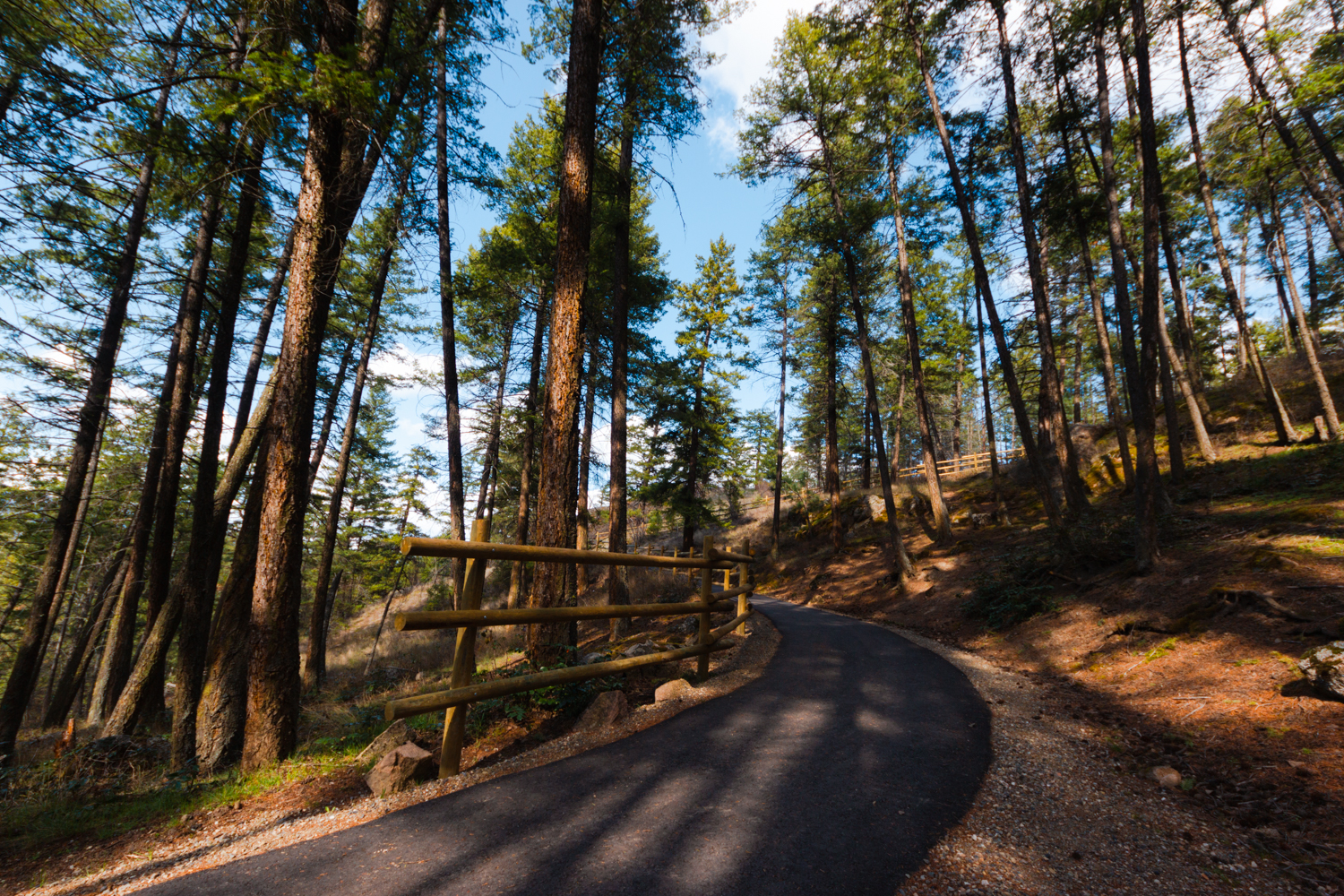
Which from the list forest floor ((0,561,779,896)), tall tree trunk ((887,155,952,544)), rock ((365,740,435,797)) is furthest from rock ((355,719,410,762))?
tall tree trunk ((887,155,952,544))

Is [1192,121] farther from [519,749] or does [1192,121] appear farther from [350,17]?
[519,749]

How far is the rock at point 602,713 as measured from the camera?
14.4 ft

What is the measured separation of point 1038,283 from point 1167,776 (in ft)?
39.4

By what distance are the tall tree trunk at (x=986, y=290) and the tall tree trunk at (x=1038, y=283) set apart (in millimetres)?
512

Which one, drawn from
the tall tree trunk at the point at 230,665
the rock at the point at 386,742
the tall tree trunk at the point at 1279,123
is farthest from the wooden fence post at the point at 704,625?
the tall tree trunk at the point at 1279,123

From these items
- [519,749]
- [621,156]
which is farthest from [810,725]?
[621,156]

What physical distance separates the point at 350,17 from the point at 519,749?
794 centimetres

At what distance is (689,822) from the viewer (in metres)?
2.69

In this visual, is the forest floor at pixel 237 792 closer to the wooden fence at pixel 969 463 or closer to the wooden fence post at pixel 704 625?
the wooden fence post at pixel 704 625

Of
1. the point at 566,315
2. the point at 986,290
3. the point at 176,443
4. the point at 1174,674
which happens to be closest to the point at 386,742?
the point at 566,315

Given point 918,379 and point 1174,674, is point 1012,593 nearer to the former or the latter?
point 1174,674

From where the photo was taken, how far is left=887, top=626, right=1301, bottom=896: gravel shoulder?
229 cm

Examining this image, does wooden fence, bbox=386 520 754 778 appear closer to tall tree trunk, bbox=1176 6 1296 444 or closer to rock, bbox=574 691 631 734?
rock, bbox=574 691 631 734

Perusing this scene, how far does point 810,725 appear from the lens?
13.7ft
